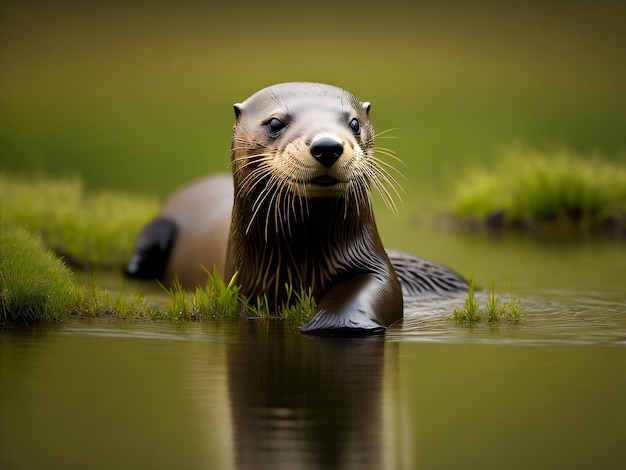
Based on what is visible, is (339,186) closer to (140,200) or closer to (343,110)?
(343,110)

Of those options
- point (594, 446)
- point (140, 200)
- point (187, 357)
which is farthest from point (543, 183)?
point (594, 446)

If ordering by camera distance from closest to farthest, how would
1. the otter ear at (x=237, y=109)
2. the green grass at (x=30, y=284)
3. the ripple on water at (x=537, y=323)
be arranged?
the ripple on water at (x=537, y=323) < the green grass at (x=30, y=284) < the otter ear at (x=237, y=109)

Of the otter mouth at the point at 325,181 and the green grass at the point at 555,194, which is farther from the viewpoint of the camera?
the green grass at the point at 555,194

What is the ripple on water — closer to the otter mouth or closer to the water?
the water

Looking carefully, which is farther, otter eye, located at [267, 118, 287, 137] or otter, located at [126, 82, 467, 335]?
otter eye, located at [267, 118, 287, 137]

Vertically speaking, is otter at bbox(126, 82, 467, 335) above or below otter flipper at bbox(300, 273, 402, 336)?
above

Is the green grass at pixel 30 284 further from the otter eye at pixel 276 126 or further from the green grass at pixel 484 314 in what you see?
the green grass at pixel 484 314

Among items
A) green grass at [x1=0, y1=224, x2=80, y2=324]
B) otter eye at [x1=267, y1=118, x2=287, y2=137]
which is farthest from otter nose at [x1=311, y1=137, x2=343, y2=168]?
green grass at [x1=0, y1=224, x2=80, y2=324]

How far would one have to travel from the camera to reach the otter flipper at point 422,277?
7.58 m

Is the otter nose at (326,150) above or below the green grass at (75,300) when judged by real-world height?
above

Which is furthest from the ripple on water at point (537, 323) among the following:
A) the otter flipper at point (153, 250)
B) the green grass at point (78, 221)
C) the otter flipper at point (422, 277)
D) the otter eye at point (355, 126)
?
the green grass at point (78, 221)

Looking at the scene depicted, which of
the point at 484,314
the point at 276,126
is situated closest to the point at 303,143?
the point at 276,126

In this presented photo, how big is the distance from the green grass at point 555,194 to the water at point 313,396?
242 inches

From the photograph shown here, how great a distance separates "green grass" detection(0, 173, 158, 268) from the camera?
9.35 metres
